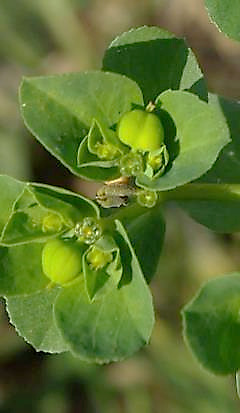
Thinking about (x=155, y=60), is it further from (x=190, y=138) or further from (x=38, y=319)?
(x=38, y=319)

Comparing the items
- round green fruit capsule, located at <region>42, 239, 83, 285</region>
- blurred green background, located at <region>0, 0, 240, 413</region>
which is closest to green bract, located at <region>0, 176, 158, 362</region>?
round green fruit capsule, located at <region>42, 239, 83, 285</region>

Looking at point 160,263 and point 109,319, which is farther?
point 160,263

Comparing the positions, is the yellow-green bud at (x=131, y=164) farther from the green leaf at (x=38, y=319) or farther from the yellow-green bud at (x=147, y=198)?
the green leaf at (x=38, y=319)

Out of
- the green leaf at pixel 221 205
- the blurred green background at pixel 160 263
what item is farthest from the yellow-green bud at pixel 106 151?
the blurred green background at pixel 160 263

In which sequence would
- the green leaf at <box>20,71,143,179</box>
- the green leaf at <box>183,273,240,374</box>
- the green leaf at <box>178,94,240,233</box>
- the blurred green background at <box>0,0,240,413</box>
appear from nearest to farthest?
the green leaf at <box>183,273,240,374</box> → the green leaf at <box>20,71,143,179</box> → the green leaf at <box>178,94,240,233</box> → the blurred green background at <box>0,0,240,413</box>

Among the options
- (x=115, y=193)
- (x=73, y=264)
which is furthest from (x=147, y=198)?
(x=73, y=264)

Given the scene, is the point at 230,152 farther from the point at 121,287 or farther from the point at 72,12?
the point at 72,12

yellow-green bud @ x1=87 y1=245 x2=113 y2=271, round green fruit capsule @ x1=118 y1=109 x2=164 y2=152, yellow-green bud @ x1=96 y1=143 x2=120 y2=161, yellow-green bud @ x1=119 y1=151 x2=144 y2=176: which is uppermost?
round green fruit capsule @ x1=118 y1=109 x2=164 y2=152

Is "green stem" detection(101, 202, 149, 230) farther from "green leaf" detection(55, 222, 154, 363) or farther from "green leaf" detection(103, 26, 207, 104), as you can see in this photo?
"green leaf" detection(103, 26, 207, 104)
